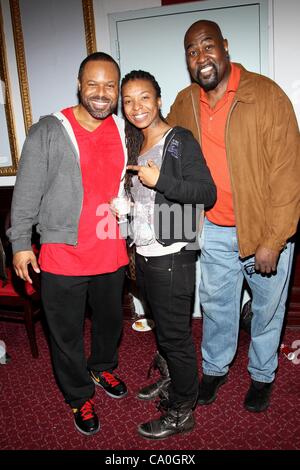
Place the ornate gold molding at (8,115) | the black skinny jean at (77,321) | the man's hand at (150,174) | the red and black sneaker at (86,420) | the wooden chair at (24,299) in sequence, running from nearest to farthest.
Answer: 1. the man's hand at (150,174)
2. the black skinny jean at (77,321)
3. the red and black sneaker at (86,420)
4. the wooden chair at (24,299)
5. the ornate gold molding at (8,115)

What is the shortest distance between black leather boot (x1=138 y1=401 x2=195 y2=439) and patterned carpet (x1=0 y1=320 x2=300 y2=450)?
4 centimetres

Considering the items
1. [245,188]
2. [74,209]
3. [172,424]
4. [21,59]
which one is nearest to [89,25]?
[21,59]

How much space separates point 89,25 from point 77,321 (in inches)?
90.3

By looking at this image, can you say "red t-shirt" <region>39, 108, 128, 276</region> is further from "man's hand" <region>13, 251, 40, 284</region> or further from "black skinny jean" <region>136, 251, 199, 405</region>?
"black skinny jean" <region>136, 251, 199, 405</region>

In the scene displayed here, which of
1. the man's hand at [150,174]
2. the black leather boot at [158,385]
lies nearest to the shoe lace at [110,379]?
the black leather boot at [158,385]

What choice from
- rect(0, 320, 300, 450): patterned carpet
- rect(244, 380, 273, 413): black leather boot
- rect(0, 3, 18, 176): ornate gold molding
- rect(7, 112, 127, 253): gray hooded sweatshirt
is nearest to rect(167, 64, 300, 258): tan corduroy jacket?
rect(7, 112, 127, 253): gray hooded sweatshirt

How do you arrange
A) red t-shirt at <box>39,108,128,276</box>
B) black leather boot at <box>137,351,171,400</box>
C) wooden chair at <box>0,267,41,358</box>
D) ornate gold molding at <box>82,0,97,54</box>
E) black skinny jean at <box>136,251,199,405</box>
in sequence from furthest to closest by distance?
ornate gold molding at <box>82,0,97,54</box>
wooden chair at <box>0,267,41,358</box>
black leather boot at <box>137,351,171,400</box>
red t-shirt at <box>39,108,128,276</box>
black skinny jean at <box>136,251,199,405</box>

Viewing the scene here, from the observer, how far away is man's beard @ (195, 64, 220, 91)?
198cm

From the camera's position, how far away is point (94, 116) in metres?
1.97

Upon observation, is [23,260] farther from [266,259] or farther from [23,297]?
[266,259]

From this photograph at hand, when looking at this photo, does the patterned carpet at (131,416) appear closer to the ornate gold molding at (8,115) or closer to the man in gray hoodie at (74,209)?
the man in gray hoodie at (74,209)

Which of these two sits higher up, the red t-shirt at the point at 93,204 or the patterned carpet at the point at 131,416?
the red t-shirt at the point at 93,204

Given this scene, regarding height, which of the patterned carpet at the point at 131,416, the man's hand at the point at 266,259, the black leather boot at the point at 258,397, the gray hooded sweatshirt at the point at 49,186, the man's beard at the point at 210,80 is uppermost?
the man's beard at the point at 210,80

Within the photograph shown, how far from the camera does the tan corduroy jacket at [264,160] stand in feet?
6.25
